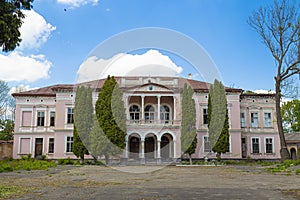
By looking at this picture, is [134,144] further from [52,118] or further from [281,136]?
[281,136]

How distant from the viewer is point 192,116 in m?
26.1

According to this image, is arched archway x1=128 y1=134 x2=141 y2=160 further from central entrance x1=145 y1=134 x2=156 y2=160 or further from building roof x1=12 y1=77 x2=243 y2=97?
building roof x1=12 y1=77 x2=243 y2=97

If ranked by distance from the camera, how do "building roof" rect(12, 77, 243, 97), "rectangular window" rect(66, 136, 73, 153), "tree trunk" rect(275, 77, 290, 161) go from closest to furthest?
"tree trunk" rect(275, 77, 290, 161) < "rectangular window" rect(66, 136, 73, 153) < "building roof" rect(12, 77, 243, 97)

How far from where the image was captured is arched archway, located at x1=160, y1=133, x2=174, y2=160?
29.5 meters

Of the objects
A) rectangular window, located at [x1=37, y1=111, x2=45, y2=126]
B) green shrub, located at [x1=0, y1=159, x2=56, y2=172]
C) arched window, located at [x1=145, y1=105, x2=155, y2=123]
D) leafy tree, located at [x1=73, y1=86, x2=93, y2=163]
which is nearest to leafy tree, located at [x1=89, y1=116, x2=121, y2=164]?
leafy tree, located at [x1=73, y1=86, x2=93, y2=163]

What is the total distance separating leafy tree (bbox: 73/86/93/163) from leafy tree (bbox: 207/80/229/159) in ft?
33.0

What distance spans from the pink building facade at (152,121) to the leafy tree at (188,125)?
2.06 meters

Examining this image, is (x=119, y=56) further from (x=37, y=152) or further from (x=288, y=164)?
(x=37, y=152)

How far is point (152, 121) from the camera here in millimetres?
28688

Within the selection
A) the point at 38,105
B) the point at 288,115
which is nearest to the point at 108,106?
the point at 38,105

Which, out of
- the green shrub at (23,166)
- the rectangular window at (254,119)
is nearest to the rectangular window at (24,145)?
the green shrub at (23,166)

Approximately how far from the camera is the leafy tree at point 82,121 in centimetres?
2456

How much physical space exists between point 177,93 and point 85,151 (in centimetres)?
1005

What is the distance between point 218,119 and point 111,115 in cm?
890
